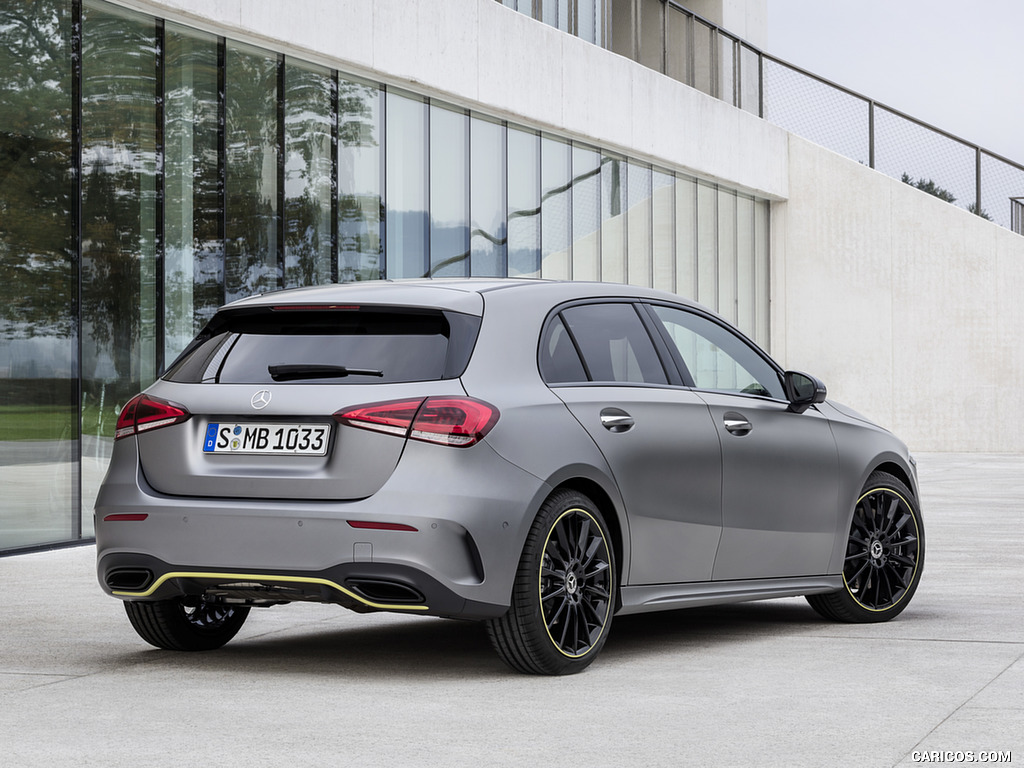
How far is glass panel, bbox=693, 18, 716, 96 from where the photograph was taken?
1103 inches

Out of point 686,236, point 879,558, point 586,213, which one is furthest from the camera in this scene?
point 686,236

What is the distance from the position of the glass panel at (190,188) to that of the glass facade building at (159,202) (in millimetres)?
18

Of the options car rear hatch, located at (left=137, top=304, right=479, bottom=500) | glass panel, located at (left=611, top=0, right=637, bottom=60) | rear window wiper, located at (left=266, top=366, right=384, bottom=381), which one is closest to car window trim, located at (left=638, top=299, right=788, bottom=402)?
car rear hatch, located at (left=137, top=304, right=479, bottom=500)

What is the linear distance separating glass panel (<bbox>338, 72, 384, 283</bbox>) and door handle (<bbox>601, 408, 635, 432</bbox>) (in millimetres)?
10469

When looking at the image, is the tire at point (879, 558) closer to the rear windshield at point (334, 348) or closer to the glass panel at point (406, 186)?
the rear windshield at point (334, 348)

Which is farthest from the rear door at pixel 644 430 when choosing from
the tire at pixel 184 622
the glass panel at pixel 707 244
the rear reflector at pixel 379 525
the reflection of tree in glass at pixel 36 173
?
the glass panel at pixel 707 244

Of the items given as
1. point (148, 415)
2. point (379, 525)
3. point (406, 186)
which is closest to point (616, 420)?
point (379, 525)

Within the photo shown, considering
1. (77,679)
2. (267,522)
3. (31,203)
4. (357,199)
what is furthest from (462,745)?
(357,199)

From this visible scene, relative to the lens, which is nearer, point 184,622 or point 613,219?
point 184,622

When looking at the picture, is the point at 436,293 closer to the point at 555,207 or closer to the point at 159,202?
the point at 159,202

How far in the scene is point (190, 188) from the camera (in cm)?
1446

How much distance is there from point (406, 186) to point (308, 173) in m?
2.01

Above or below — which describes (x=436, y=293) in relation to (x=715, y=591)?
above

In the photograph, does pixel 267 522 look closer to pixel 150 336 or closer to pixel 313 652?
pixel 313 652
